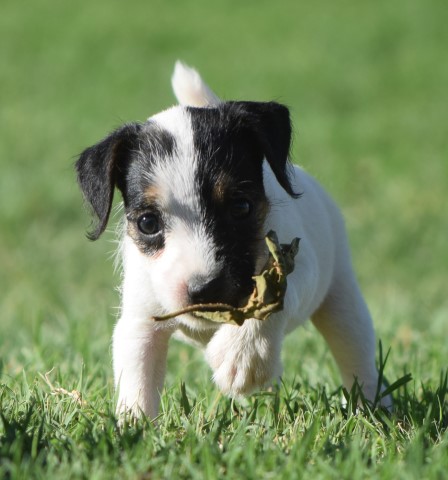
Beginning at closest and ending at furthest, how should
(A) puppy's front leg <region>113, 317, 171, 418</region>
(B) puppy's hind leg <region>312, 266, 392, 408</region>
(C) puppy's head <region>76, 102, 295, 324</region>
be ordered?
1. (C) puppy's head <region>76, 102, 295, 324</region>
2. (A) puppy's front leg <region>113, 317, 171, 418</region>
3. (B) puppy's hind leg <region>312, 266, 392, 408</region>

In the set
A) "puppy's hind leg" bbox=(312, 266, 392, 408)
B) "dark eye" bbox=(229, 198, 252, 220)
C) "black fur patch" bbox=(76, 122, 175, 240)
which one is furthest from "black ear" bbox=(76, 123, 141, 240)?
"puppy's hind leg" bbox=(312, 266, 392, 408)

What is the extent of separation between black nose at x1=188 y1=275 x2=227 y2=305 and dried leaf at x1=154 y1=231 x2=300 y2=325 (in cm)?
3

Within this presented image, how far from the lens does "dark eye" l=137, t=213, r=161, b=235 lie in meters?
4.01

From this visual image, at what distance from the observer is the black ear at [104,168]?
13.7 feet

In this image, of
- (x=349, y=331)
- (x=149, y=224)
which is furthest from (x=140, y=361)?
(x=349, y=331)

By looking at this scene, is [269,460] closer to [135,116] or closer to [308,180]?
[308,180]

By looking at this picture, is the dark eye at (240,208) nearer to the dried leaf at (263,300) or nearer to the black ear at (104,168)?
the dried leaf at (263,300)

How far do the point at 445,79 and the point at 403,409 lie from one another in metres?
12.2

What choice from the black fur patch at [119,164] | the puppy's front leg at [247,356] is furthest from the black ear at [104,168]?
the puppy's front leg at [247,356]

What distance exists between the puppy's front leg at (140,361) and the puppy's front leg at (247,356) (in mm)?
447

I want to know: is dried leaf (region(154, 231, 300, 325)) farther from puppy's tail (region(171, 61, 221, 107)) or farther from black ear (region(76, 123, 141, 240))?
puppy's tail (region(171, 61, 221, 107))

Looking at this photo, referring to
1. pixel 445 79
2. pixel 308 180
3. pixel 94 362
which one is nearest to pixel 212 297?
pixel 308 180

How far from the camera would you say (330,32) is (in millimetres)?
18016

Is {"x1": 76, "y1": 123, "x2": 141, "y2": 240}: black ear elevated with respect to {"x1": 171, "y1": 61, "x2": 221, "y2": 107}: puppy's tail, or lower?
lower
